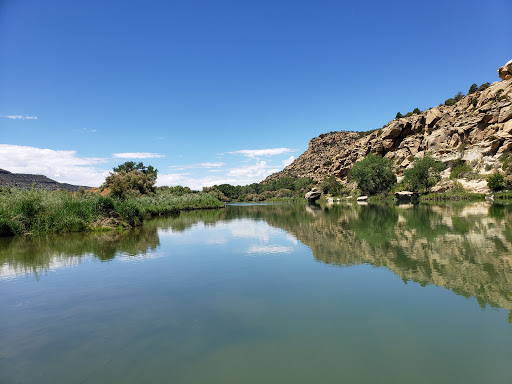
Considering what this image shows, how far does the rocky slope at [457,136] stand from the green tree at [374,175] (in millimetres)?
10974

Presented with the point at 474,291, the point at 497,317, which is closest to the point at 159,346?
the point at 497,317

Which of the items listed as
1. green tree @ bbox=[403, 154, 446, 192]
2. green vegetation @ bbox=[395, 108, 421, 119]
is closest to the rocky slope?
green tree @ bbox=[403, 154, 446, 192]

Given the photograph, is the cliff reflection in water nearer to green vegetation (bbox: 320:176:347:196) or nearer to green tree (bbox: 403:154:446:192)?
green tree (bbox: 403:154:446:192)

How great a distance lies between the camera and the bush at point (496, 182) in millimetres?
46534

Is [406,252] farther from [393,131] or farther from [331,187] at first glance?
[393,131]

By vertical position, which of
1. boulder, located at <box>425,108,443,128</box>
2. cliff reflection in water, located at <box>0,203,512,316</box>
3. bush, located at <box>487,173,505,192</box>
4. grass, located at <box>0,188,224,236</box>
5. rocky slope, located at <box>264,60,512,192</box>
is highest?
boulder, located at <box>425,108,443,128</box>

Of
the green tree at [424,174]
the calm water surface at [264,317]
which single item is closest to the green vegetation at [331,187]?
the green tree at [424,174]

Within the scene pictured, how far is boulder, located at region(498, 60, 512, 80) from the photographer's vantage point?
6469cm

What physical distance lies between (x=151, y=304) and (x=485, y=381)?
21.8 feet

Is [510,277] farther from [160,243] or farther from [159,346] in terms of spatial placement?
[160,243]

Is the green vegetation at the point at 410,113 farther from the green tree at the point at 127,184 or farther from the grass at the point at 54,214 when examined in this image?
the grass at the point at 54,214

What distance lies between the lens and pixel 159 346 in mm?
5207

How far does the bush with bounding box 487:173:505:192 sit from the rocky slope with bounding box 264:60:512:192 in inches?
97.6

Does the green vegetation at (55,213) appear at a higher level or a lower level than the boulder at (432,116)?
lower
